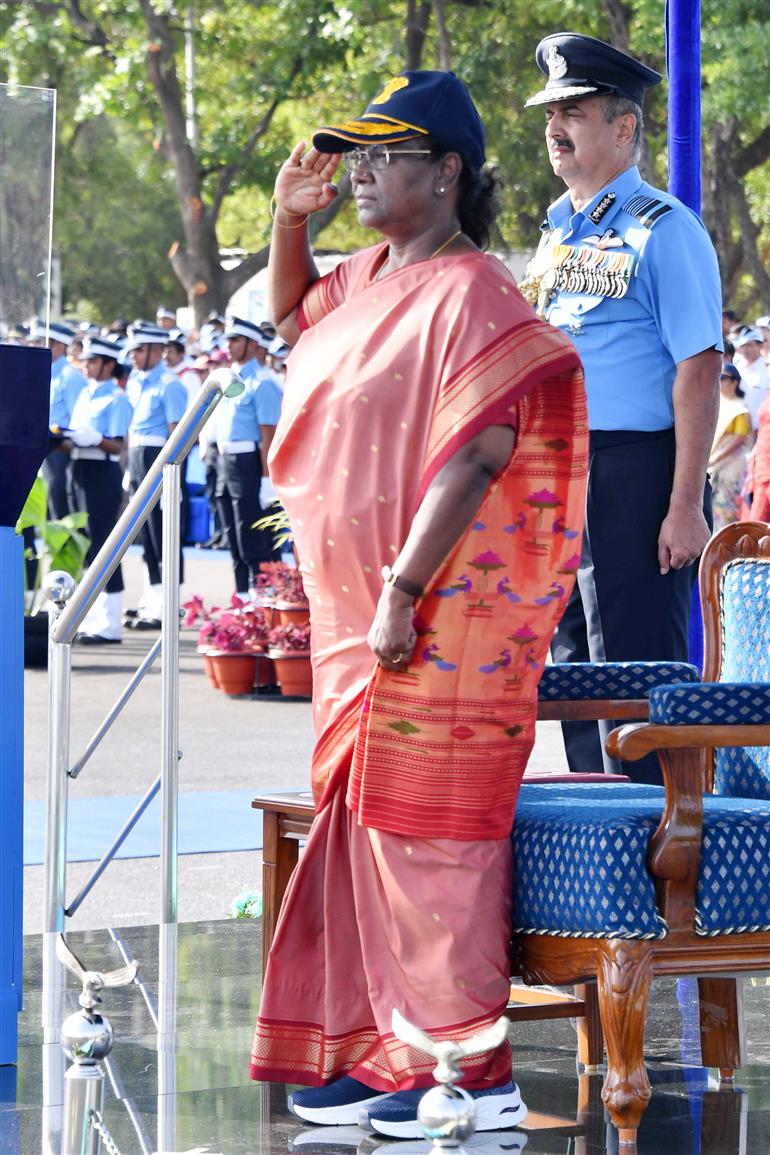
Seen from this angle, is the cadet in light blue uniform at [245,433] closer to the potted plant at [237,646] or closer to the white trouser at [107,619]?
the white trouser at [107,619]

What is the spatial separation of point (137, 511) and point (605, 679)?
124 cm

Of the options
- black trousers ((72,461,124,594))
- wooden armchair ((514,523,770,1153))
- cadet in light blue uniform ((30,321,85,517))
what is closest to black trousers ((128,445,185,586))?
black trousers ((72,461,124,594))

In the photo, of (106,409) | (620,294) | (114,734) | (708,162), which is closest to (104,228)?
(708,162)

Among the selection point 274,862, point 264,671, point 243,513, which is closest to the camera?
point 274,862

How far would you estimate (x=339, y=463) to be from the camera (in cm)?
382

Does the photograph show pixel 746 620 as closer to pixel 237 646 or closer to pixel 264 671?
pixel 237 646

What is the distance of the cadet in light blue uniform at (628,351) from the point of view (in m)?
4.77

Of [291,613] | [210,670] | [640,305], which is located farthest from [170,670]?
[210,670]

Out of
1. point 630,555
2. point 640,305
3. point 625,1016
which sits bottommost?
point 625,1016

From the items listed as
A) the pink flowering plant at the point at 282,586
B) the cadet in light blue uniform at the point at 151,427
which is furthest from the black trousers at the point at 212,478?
the pink flowering plant at the point at 282,586

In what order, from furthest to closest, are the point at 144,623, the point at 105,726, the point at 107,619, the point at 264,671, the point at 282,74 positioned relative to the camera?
the point at 282,74 < the point at 144,623 < the point at 107,619 < the point at 264,671 < the point at 105,726

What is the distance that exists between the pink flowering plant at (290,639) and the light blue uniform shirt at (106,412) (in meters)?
4.83

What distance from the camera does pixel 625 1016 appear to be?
12.0 ft

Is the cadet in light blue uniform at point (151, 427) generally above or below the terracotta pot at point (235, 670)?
above
